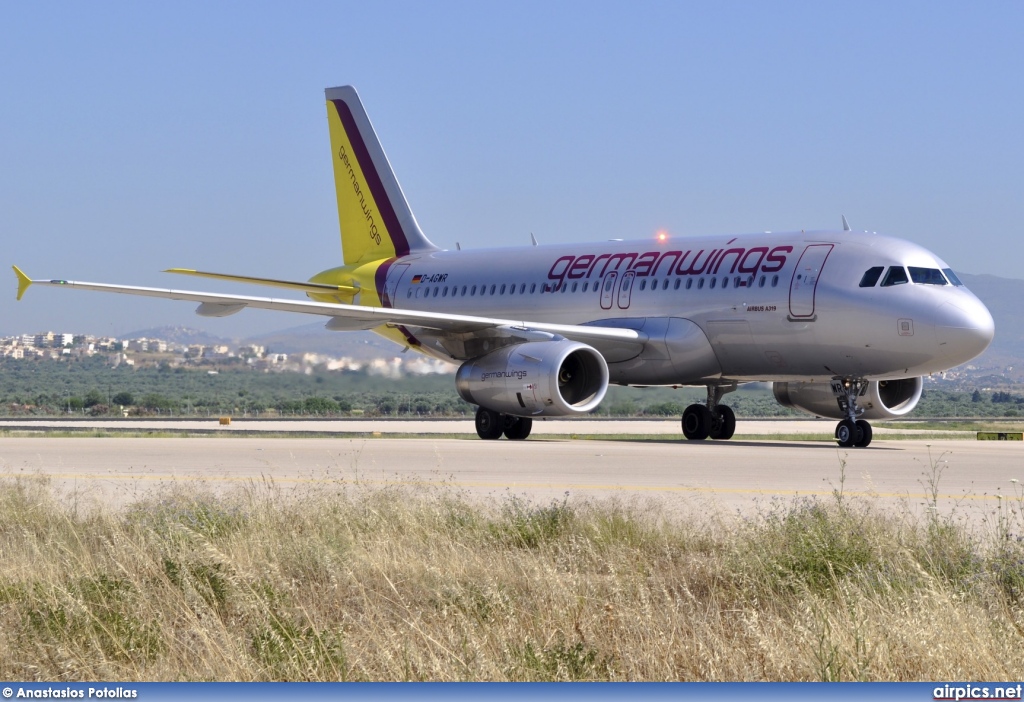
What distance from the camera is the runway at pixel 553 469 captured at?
527 inches

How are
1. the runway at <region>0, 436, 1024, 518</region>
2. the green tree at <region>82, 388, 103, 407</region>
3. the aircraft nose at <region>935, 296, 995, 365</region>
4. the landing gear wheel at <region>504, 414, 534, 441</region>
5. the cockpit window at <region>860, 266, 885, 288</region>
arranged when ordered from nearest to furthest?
1. the runway at <region>0, 436, 1024, 518</region>
2. the aircraft nose at <region>935, 296, 995, 365</region>
3. the cockpit window at <region>860, 266, 885, 288</region>
4. the landing gear wheel at <region>504, 414, 534, 441</region>
5. the green tree at <region>82, 388, 103, 407</region>

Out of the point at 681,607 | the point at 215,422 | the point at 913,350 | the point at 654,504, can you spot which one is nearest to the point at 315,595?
the point at 681,607

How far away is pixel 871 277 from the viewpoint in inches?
899

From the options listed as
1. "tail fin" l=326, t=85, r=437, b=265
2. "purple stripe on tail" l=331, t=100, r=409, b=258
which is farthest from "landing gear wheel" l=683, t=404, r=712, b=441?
"purple stripe on tail" l=331, t=100, r=409, b=258

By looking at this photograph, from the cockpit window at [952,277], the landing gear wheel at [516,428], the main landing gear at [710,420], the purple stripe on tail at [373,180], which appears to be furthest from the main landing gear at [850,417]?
the purple stripe on tail at [373,180]

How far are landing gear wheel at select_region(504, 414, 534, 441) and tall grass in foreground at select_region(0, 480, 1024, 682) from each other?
15.2 m

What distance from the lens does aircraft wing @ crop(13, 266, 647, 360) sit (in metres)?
23.5

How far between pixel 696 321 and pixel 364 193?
11.8 meters

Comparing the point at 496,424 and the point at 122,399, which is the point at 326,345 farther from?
the point at 122,399

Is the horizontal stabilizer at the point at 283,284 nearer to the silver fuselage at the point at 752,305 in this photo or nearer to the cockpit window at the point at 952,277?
the silver fuselage at the point at 752,305

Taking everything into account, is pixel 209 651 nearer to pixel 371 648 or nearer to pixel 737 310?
pixel 371 648

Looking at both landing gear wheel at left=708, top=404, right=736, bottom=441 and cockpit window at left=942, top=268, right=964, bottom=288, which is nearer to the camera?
cockpit window at left=942, top=268, right=964, bottom=288

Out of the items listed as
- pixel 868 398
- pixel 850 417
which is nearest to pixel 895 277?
pixel 850 417

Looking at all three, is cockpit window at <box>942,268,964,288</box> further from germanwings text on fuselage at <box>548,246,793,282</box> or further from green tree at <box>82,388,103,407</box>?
green tree at <box>82,388,103,407</box>
